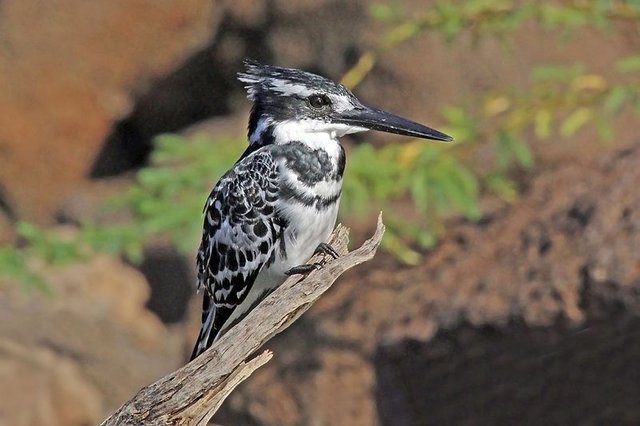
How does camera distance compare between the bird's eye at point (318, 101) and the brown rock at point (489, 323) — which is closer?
the bird's eye at point (318, 101)

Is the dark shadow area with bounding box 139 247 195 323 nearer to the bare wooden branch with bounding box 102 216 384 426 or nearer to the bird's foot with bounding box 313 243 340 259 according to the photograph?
the bird's foot with bounding box 313 243 340 259

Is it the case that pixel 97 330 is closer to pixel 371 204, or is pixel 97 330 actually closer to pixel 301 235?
pixel 371 204

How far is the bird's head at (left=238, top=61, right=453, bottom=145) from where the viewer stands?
10.8 feet

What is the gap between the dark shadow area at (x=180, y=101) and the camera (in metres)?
7.09

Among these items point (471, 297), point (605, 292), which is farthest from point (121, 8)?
point (605, 292)

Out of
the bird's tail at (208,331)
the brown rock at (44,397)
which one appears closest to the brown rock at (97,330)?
the brown rock at (44,397)

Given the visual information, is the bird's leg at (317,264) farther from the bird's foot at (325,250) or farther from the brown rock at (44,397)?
the brown rock at (44,397)

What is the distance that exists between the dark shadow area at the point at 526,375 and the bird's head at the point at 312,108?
4.03 feet

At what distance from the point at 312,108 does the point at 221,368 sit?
0.79m

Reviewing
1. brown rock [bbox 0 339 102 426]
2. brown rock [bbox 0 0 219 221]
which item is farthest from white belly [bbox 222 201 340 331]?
brown rock [bbox 0 0 219 221]

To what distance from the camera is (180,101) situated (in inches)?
294

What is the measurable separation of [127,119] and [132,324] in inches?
50.5

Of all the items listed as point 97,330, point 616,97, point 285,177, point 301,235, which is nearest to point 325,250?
point 301,235

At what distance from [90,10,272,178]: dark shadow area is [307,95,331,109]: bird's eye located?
364 cm
